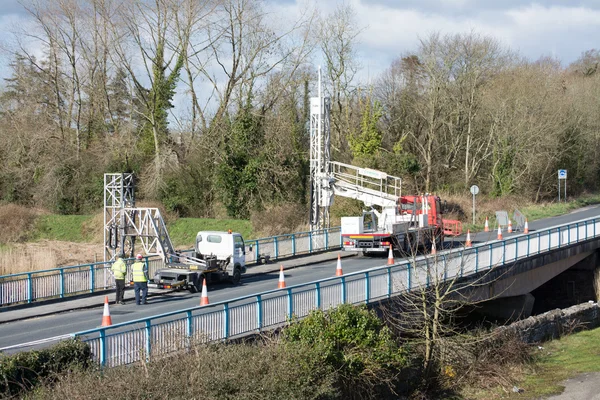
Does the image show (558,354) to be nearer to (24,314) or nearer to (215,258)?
(215,258)

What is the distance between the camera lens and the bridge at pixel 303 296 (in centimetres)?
1289

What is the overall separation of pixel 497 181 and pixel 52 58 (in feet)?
109

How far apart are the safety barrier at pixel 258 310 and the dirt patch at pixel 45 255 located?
1205 cm

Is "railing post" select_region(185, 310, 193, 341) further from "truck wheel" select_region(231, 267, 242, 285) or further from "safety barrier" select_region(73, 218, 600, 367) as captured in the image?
"truck wheel" select_region(231, 267, 242, 285)

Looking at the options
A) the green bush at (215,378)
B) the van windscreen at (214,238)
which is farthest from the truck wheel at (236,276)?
the green bush at (215,378)

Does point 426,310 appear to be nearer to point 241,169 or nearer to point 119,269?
point 119,269

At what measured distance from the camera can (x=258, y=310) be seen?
1552cm

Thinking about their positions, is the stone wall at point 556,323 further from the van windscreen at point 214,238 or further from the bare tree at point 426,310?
the van windscreen at point 214,238

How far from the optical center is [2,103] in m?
54.0

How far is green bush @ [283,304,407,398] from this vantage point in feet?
47.3

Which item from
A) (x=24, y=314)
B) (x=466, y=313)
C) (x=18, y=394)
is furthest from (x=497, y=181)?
(x=18, y=394)

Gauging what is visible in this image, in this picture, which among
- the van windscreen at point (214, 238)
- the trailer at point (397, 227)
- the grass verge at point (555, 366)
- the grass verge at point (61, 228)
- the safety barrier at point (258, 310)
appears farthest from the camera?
the grass verge at point (61, 228)

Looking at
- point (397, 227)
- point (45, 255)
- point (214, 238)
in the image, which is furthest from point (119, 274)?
point (45, 255)

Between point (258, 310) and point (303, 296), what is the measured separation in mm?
1705
